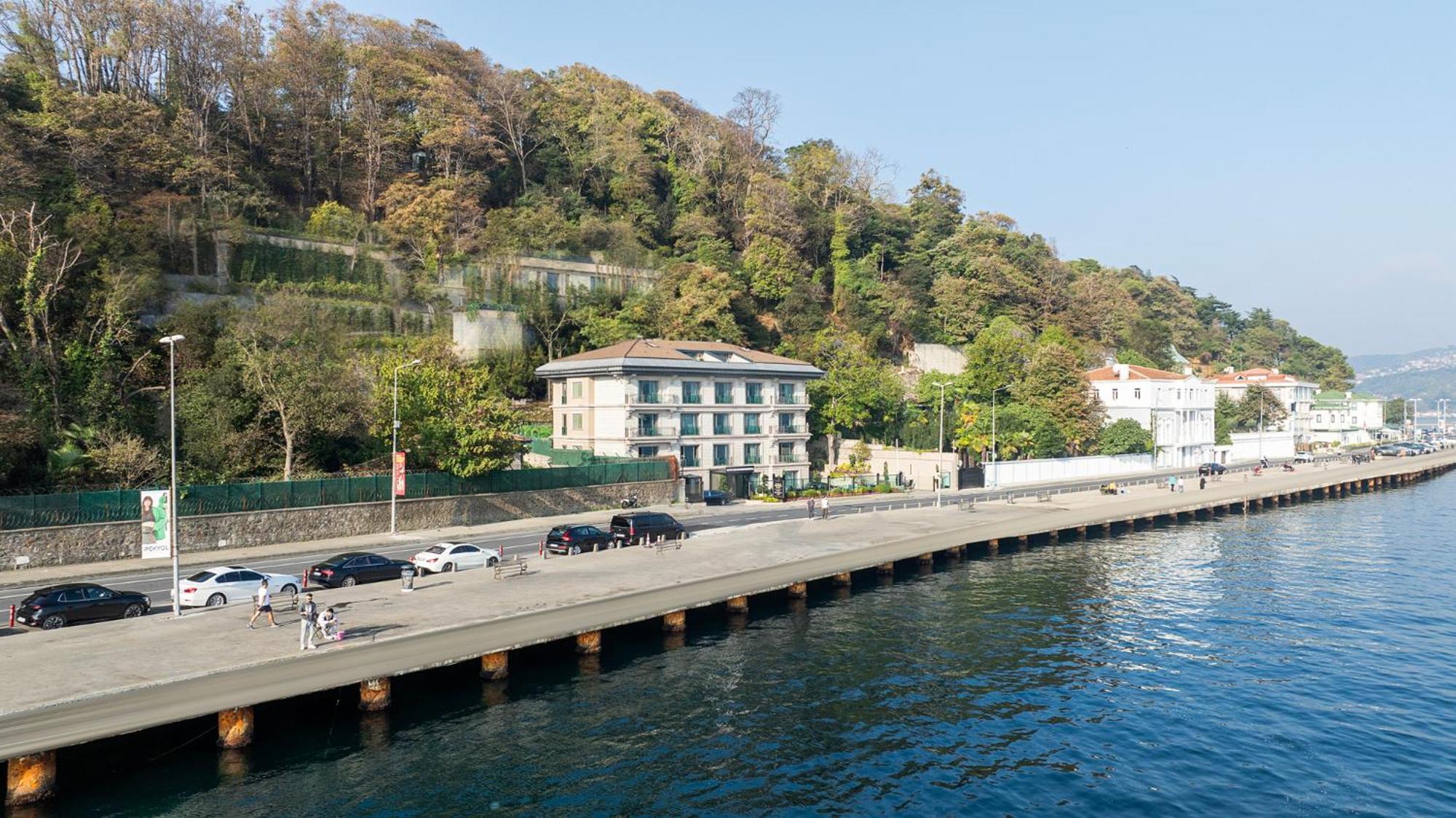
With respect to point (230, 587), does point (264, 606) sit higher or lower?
higher

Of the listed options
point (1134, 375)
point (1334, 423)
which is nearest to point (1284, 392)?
point (1334, 423)

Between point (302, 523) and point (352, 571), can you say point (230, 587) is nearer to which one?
Result: point (352, 571)

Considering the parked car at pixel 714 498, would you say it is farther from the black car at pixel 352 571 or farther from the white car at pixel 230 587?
the white car at pixel 230 587

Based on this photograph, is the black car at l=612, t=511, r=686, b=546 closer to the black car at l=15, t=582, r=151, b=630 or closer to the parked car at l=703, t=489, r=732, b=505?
the parked car at l=703, t=489, r=732, b=505

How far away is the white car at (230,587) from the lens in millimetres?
36781

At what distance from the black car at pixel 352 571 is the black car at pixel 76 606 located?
7285 mm

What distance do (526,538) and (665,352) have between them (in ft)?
98.1

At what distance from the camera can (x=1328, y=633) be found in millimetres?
42344

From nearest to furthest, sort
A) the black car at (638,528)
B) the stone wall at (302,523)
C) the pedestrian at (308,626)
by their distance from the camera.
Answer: the pedestrian at (308,626), the stone wall at (302,523), the black car at (638,528)

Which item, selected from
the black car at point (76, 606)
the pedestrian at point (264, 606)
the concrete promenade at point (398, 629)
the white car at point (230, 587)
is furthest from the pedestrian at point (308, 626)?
the black car at point (76, 606)

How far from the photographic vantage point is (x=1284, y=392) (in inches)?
6875

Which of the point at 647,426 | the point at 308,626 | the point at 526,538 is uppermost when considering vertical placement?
the point at 647,426

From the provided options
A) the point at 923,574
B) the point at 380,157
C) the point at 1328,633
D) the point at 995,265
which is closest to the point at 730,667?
the point at 923,574

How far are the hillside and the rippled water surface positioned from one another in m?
30.9
